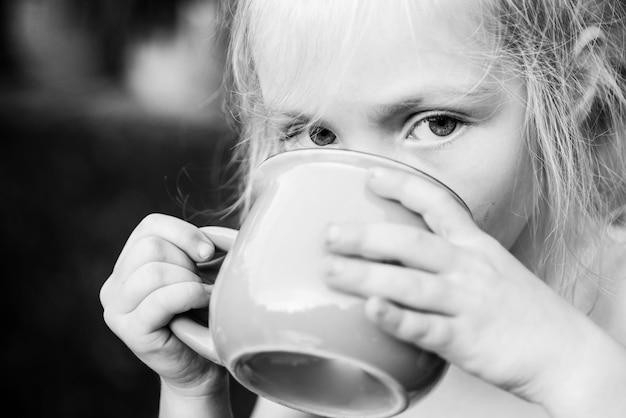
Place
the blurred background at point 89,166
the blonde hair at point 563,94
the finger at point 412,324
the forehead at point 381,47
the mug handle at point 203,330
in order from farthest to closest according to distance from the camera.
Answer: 1. the blurred background at point 89,166
2. the blonde hair at point 563,94
3. the forehead at point 381,47
4. the mug handle at point 203,330
5. the finger at point 412,324

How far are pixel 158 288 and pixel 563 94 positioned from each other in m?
0.58

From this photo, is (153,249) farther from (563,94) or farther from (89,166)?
(89,166)

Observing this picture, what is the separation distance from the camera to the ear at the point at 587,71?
1.20 metres

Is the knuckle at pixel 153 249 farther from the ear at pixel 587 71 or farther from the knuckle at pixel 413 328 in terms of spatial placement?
the ear at pixel 587 71

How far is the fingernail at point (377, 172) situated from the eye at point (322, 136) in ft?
1.26

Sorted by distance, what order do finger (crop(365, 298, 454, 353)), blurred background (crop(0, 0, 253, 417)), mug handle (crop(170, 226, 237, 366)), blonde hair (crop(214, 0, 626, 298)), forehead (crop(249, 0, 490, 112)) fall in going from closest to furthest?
1. finger (crop(365, 298, 454, 353))
2. mug handle (crop(170, 226, 237, 366))
3. forehead (crop(249, 0, 490, 112))
4. blonde hair (crop(214, 0, 626, 298))
5. blurred background (crop(0, 0, 253, 417))

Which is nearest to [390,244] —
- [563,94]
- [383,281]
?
[383,281]

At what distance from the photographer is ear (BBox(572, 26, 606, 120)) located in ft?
3.94

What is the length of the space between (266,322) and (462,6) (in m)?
0.50

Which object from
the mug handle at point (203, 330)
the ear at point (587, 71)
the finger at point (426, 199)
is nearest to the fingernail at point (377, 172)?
the finger at point (426, 199)

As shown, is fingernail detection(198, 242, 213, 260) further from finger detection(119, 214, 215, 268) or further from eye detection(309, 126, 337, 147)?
eye detection(309, 126, 337, 147)

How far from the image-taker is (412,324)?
70cm

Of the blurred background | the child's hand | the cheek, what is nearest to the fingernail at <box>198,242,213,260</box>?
the child's hand

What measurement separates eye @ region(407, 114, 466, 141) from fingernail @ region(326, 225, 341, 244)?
369mm
